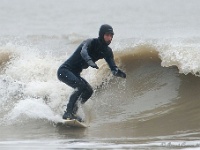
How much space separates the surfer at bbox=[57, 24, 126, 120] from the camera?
28.5ft

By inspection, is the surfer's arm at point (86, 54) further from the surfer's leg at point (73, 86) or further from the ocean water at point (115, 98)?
the ocean water at point (115, 98)

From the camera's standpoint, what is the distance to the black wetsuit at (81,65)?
29.0 ft

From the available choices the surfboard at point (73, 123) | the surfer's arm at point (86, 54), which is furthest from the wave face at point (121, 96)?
the surfer's arm at point (86, 54)

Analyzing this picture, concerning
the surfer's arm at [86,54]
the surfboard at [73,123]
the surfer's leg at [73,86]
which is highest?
the surfer's arm at [86,54]

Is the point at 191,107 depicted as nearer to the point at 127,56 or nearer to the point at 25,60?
the point at 127,56

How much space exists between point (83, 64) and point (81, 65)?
A: 1.9 inches

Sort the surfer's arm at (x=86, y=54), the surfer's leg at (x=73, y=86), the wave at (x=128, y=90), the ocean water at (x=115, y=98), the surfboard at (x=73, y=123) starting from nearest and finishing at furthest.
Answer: the ocean water at (x=115, y=98)
the surfer's arm at (x=86, y=54)
the surfboard at (x=73, y=123)
the surfer's leg at (x=73, y=86)
the wave at (x=128, y=90)

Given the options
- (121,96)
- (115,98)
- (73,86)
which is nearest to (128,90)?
(121,96)

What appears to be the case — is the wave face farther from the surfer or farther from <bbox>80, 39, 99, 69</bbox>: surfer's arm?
<bbox>80, 39, 99, 69</bbox>: surfer's arm

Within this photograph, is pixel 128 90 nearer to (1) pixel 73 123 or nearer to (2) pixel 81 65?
(2) pixel 81 65

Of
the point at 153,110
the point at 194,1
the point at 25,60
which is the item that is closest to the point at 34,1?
the point at 194,1

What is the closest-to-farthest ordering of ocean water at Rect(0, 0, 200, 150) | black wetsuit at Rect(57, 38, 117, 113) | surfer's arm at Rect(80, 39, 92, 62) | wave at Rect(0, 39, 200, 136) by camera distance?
1. ocean water at Rect(0, 0, 200, 150)
2. surfer's arm at Rect(80, 39, 92, 62)
3. black wetsuit at Rect(57, 38, 117, 113)
4. wave at Rect(0, 39, 200, 136)

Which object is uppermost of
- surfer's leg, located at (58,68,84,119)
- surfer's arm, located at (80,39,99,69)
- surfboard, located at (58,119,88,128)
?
surfer's arm, located at (80,39,99,69)

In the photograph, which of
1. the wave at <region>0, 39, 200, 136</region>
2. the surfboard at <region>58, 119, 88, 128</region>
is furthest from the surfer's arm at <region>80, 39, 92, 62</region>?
the wave at <region>0, 39, 200, 136</region>
